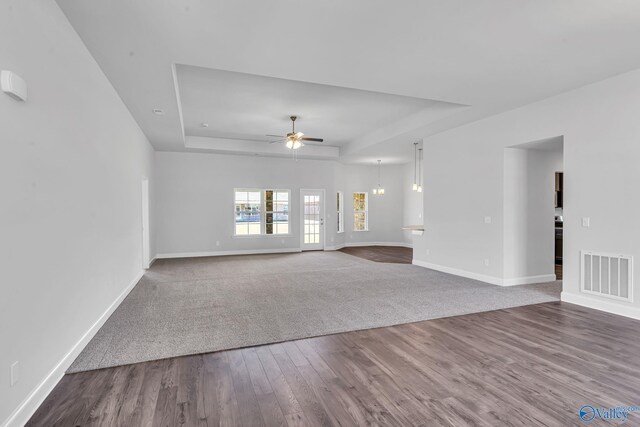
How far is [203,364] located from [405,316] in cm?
232

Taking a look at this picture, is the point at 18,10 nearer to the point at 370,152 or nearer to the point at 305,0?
the point at 305,0

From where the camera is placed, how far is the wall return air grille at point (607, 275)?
3.91m

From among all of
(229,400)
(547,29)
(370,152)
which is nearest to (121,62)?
(229,400)

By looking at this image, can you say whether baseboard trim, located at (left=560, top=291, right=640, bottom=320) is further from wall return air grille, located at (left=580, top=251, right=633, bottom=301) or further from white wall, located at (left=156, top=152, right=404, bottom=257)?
white wall, located at (left=156, top=152, right=404, bottom=257)

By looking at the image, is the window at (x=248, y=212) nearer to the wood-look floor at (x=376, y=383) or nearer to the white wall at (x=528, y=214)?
the white wall at (x=528, y=214)

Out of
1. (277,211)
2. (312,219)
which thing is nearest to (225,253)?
(277,211)

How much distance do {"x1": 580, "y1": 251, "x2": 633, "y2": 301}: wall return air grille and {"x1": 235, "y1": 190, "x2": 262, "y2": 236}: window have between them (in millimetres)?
7465

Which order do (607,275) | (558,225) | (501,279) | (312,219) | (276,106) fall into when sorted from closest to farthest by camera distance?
→ 1. (607,275)
2. (501,279)
3. (276,106)
4. (558,225)
5. (312,219)

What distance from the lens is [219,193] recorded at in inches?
362

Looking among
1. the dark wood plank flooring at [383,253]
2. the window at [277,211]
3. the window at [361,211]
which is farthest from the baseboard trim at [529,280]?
the window at [361,211]

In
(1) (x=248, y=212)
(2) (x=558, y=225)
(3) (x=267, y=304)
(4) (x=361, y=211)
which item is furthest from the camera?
(4) (x=361, y=211)

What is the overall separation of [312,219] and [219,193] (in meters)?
2.85

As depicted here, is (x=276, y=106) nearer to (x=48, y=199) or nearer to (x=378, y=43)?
(x=378, y=43)

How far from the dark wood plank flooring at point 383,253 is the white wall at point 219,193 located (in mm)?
740
